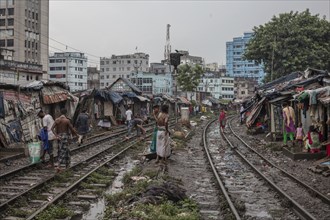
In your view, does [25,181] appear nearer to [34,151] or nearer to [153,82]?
[34,151]

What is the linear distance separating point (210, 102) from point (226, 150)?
72.2 m

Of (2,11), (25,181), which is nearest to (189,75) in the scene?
(2,11)

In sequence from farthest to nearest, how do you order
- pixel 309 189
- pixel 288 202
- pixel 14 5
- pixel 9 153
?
pixel 14 5 → pixel 9 153 → pixel 309 189 → pixel 288 202

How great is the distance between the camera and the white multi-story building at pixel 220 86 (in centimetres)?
11212

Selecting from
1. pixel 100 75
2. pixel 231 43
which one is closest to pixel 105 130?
pixel 100 75

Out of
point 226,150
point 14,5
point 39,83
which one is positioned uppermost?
point 14,5

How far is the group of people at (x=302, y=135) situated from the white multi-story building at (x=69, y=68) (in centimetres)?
9955

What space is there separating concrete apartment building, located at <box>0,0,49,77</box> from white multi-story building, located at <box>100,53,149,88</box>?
3331cm

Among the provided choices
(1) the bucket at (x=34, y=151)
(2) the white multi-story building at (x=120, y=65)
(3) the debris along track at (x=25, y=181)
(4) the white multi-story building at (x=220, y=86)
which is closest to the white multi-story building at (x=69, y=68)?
(2) the white multi-story building at (x=120, y=65)

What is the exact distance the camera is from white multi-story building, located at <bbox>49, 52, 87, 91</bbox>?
114 meters

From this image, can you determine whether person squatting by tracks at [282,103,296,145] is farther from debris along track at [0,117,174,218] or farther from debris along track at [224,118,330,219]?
debris along track at [0,117,174,218]

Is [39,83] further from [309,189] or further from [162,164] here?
[309,189]

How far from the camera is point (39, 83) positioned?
1972 centimetres

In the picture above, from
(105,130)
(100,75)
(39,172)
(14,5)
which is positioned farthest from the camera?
(100,75)
